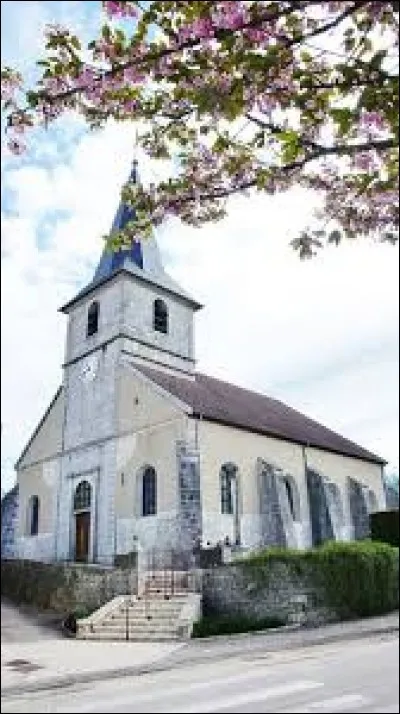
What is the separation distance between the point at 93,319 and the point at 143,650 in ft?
57.2

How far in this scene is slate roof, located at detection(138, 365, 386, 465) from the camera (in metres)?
26.6

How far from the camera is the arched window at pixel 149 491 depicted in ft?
80.4

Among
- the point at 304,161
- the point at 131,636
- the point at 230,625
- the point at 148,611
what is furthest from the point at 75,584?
the point at 304,161

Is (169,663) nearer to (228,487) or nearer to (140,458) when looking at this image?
(140,458)

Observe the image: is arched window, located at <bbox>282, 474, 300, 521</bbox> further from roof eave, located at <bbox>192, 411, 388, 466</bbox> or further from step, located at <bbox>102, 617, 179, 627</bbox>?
step, located at <bbox>102, 617, 179, 627</bbox>

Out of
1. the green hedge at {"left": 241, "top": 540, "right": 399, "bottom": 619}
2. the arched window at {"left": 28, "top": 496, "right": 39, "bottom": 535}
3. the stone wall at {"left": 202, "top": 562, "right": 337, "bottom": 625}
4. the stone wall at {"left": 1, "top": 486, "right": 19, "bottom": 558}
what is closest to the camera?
the stone wall at {"left": 202, "top": 562, "right": 337, "bottom": 625}

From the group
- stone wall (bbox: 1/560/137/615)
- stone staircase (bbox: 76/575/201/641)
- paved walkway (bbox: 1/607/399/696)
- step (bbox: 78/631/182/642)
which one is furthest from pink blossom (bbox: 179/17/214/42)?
stone wall (bbox: 1/560/137/615)

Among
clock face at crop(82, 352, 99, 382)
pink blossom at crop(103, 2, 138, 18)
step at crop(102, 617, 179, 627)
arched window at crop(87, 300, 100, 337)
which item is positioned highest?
arched window at crop(87, 300, 100, 337)

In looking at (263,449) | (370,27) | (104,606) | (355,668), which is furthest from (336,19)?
(263,449)

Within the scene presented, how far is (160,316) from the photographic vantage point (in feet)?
98.0

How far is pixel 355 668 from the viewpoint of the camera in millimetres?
10688

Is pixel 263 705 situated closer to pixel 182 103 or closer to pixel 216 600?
pixel 182 103

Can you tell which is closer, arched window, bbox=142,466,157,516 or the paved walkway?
the paved walkway

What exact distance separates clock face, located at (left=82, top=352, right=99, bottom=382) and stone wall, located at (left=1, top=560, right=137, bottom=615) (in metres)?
9.69
